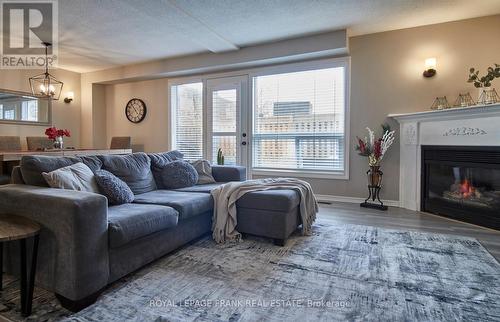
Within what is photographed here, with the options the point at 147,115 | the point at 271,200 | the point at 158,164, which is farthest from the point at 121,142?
the point at 271,200

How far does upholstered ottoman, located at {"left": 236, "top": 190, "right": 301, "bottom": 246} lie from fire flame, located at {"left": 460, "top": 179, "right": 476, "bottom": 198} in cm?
230

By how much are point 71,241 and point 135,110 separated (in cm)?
520

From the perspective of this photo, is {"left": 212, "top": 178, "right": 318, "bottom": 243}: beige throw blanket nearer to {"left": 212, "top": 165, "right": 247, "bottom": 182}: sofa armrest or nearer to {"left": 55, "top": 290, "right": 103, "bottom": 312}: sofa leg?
{"left": 212, "top": 165, "right": 247, "bottom": 182}: sofa armrest

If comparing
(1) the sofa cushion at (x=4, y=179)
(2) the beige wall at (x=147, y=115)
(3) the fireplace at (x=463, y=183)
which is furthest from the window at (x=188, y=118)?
(3) the fireplace at (x=463, y=183)

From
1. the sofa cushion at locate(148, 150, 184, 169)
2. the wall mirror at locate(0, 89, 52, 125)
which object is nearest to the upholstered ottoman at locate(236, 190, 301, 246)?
the sofa cushion at locate(148, 150, 184, 169)

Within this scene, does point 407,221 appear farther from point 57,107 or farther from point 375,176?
point 57,107

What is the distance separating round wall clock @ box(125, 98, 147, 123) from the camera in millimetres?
6148

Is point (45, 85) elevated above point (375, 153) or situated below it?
above

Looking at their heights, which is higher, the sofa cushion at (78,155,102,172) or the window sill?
the sofa cushion at (78,155,102,172)

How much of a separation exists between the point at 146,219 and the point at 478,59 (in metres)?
4.48

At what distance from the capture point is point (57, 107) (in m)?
5.88

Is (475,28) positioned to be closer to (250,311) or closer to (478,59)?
(478,59)

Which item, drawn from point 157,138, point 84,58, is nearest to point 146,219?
point 157,138

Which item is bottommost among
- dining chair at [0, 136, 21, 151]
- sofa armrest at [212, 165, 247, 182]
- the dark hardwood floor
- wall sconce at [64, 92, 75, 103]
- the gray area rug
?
the gray area rug
